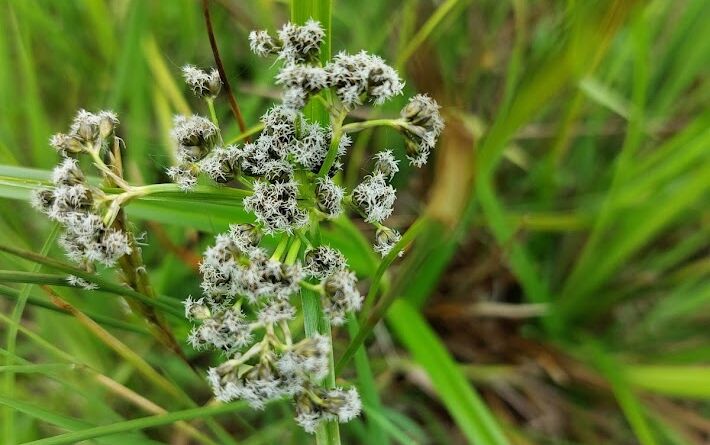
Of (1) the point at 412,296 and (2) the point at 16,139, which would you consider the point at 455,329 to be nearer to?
(1) the point at 412,296

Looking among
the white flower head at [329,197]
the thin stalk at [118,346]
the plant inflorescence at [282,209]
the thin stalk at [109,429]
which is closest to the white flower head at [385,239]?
the plant inflorescence at [282,209]

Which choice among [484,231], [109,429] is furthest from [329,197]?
[484,231]

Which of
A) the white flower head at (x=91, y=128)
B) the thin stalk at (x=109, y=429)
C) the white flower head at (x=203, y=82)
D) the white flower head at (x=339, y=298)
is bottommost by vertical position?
the thin stalk at (x=109, y=429)

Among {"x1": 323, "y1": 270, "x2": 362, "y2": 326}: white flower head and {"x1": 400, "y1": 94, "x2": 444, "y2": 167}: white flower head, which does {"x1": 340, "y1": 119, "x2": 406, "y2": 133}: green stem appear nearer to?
{"x1": 400, "y1": 94, "x2": 444, "y2": 167}: white flower head

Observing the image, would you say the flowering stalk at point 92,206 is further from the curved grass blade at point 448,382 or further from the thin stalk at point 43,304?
the curved grass blade at point 448,382

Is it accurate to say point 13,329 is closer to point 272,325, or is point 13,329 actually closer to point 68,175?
point 68,175

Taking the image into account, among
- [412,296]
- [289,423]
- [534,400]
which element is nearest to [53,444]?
[289,423]

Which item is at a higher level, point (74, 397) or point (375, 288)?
point (74, 397)
